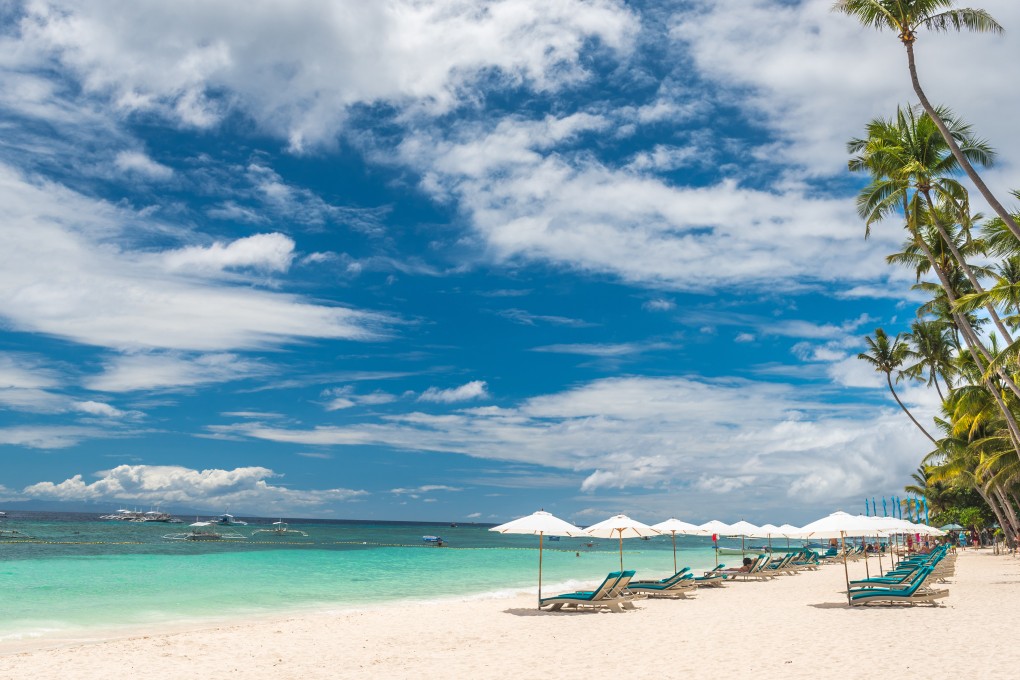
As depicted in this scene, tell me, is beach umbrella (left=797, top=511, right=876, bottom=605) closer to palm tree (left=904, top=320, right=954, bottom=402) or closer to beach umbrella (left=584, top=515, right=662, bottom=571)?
beach umbrella (left=584, top=515, right=662, bottom=571)

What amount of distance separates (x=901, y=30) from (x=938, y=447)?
25.5m

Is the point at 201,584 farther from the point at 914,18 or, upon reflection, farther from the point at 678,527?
the point at 914,18

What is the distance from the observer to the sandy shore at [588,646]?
8469 mm

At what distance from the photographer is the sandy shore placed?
27.8 feet

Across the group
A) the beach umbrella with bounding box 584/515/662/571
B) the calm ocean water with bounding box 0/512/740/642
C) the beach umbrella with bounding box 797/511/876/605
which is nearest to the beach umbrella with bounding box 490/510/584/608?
the beach umbrella with bounding box 584/515/662/571

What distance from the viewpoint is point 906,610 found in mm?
13367

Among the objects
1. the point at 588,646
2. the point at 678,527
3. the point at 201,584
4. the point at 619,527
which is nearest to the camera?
the point at 588,646

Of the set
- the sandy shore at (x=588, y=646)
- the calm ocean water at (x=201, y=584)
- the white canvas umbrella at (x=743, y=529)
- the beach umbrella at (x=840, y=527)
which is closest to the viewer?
the sandy shore at (x=588, y=646)

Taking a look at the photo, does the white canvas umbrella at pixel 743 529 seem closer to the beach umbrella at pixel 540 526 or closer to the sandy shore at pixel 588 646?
the sandy shore at pixel 588 646

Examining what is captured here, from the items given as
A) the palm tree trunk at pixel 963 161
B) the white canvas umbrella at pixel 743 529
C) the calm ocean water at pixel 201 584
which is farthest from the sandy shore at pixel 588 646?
the white canvas umbrella at pixel 743 529

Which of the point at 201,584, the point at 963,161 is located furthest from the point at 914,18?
the point at 201,584

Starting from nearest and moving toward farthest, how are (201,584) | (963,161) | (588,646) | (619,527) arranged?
(588,646) < (963,161) < (619,527) < (201,584)

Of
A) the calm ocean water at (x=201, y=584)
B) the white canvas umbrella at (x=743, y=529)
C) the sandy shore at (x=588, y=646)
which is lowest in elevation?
the calm ocean water at (x=201, y=584)

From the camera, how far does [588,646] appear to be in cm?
1020
